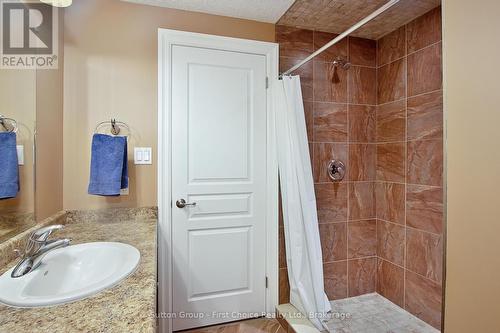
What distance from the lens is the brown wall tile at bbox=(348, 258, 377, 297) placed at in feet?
7.63

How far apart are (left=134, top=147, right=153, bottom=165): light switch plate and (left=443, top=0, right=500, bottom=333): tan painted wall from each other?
166cm

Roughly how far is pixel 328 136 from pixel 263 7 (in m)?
1.08

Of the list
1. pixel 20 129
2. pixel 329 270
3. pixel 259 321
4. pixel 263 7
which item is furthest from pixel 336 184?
pixel 20 129

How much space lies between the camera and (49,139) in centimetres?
158

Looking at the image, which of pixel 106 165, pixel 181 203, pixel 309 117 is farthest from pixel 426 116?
pixel 106 165

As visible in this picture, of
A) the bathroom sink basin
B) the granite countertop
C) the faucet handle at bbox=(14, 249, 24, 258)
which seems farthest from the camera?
the faucet handle at bbox=(14, 249, 24, 258)

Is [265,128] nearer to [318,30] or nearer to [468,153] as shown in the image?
[318,30]

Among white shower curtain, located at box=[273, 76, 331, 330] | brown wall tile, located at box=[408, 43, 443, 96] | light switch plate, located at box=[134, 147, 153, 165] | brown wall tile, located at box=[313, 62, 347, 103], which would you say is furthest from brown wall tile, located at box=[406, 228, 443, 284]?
light switch plate, located at box=[134, 147, 153, 165]

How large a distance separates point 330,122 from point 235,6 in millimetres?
1126

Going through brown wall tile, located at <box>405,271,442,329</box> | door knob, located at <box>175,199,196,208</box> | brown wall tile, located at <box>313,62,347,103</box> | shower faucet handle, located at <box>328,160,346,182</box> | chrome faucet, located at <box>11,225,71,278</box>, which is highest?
brown wall tile, located at <box>313,62,347,103</box>

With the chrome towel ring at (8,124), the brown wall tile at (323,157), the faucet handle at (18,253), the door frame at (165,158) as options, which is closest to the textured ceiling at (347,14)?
the door frame at (165,158)

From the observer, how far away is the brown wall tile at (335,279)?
7.40 feet

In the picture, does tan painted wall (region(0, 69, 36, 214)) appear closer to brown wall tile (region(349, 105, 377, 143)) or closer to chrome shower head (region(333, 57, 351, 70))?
chrome shower head (region(333, 57, 351, 70))

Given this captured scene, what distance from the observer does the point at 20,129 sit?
1239mm
